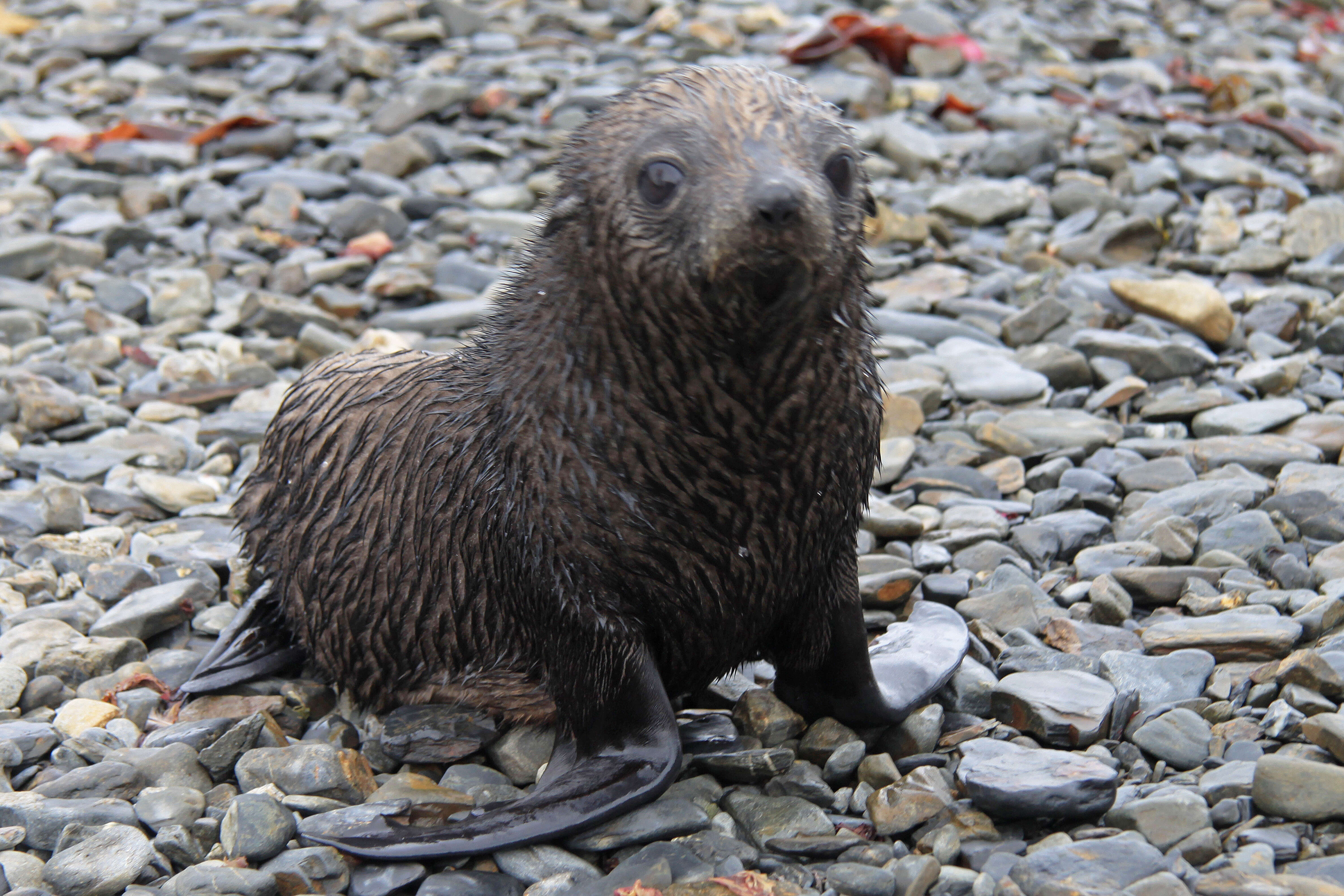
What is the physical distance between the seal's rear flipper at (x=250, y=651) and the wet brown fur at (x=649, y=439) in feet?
1.88

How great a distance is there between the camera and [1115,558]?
4449 millimetres

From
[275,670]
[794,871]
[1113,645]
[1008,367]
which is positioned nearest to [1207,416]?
[1008,367]

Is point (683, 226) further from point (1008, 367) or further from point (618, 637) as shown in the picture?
point (1008, 367)

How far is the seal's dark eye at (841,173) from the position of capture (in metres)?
3.04

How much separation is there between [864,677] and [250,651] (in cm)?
193

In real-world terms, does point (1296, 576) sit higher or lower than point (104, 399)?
higher

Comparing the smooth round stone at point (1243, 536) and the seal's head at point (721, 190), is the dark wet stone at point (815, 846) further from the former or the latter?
the smooth round stone at point (1243, 536)

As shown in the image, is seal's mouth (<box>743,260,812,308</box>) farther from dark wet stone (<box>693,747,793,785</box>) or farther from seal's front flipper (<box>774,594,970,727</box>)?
dark wet stone (<box>693,747,793,785</box>)

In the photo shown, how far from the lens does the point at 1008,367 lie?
593 centimetres

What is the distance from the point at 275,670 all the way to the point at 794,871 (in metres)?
1.88

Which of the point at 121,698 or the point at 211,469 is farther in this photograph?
the point at 211,469

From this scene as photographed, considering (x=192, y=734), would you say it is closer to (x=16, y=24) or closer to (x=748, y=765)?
(x=748, y=765)

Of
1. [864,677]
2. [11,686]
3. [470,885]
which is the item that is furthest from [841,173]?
[11,686]

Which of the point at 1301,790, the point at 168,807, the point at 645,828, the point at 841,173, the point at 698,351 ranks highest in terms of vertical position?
the point at 841,173
